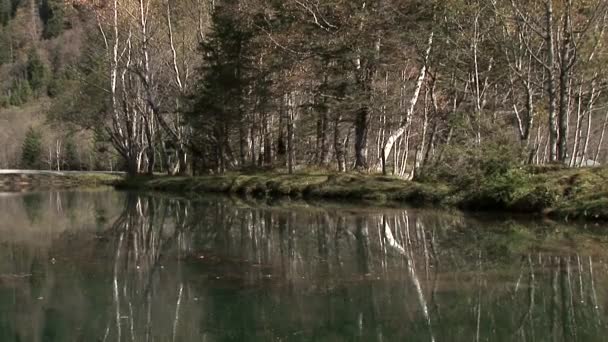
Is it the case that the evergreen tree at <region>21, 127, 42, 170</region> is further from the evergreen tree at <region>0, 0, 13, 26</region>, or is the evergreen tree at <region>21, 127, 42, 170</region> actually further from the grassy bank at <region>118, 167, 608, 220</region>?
the grassy bank at <region>118, 167, 608, 220</region>

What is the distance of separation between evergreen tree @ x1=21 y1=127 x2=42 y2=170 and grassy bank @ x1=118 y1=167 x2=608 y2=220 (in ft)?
189

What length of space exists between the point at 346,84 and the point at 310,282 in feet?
67.4

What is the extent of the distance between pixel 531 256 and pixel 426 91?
69.4 feet

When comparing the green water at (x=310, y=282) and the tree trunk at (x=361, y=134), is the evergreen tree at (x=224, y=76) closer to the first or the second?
the tree trunk at (x=361, y=134)

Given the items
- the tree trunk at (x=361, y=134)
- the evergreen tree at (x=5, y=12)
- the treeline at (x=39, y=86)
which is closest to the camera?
the tree trunk at (x=361, y=134)

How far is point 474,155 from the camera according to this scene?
22984mm

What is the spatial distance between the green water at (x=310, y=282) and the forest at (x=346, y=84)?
27.5 ft

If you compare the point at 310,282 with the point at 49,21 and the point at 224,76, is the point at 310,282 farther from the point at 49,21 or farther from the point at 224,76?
the point at 49,21

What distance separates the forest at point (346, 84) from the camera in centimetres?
2559

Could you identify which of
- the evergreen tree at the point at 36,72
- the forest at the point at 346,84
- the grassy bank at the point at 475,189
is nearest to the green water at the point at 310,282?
the grassy bank at the point at 475,189

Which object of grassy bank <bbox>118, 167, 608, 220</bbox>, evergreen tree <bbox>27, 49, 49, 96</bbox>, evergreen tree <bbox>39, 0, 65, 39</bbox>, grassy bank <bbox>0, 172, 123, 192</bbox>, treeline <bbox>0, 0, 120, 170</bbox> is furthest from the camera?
evergreen tree <bbox>27, 49, 49, 96</bbox>

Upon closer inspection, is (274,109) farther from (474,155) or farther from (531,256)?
(531,256)

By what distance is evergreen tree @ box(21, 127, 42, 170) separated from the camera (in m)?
86.9

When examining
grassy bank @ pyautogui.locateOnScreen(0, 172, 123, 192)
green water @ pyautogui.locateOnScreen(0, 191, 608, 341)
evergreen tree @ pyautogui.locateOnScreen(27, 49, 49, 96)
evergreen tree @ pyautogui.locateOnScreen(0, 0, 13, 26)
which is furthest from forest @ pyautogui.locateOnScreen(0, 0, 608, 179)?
evergreen tree @ pyautogui.locateOnScreen(0, 0, 13, 26)
